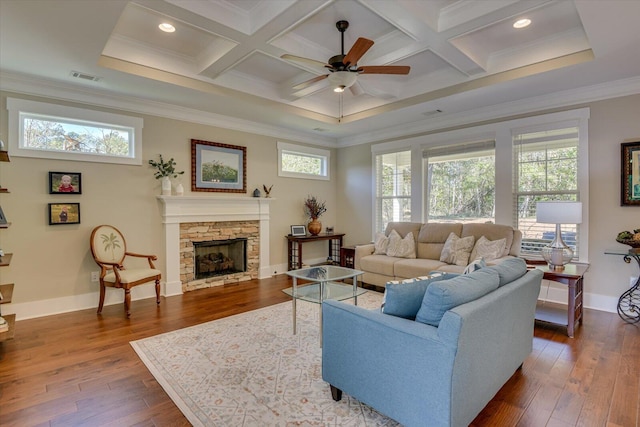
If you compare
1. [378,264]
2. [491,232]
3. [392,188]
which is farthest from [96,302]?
[491,232]

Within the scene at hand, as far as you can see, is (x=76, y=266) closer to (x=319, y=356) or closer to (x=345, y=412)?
(x=319, y=356)

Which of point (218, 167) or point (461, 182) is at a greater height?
point (218, 167)

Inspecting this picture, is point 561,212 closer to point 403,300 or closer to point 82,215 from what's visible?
point 403,300

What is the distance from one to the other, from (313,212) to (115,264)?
A: 3616 mm

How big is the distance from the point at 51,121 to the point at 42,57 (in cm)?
101

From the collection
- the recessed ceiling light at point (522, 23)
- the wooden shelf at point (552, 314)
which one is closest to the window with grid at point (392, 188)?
the wooden shelf at point (552, 314)

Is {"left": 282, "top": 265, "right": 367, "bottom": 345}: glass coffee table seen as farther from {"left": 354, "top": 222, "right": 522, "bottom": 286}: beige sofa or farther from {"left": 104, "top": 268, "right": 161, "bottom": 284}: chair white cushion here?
{"left": 104, "top": 268, "right": 161, "bottom": 284}: chair white cushion

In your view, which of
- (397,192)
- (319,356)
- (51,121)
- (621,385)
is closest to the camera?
(621,385)

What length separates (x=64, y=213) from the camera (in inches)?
155

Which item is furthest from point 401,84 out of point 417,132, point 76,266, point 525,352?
point 76,266

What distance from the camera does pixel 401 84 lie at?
470cm

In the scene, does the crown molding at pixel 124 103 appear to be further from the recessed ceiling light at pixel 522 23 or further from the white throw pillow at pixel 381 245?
the recessed ceiling light at pixel 522 23

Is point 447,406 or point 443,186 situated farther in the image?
point 443,186

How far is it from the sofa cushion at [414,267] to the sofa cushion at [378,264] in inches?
3.7
